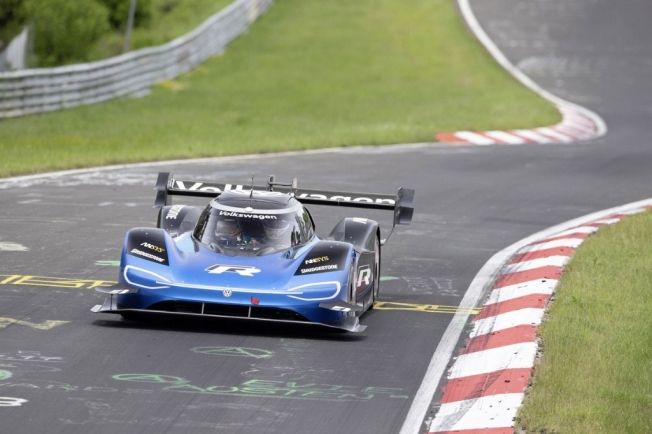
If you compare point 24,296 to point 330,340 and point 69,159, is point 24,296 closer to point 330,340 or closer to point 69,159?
point 330,340

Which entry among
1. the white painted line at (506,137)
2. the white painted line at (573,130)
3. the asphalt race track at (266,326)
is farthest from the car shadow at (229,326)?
the white painted line at (573,130)

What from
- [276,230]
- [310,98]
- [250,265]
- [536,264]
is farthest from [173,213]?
[310,98]

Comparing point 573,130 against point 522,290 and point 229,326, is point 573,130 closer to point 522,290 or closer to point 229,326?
point 522,290

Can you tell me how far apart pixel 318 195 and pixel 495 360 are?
3676 mm

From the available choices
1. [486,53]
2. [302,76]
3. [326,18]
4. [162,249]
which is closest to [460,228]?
[162,249]

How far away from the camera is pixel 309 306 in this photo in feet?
38.4

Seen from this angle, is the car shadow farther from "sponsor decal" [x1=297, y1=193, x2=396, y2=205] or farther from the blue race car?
"sponsor decal" [x1=297, y1=193, x2=396, y2=205]

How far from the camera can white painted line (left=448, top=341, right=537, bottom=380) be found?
10.6 meters

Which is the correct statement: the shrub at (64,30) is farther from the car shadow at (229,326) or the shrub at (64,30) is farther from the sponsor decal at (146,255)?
the car shadow at (229,326)

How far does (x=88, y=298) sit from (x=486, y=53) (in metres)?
35.2

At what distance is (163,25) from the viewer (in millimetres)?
52875

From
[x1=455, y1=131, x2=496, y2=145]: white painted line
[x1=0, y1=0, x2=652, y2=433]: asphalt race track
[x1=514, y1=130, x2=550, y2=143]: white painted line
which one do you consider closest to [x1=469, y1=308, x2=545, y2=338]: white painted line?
[x1=0, y1=0, x2=652, y2=433]: asphalt race track

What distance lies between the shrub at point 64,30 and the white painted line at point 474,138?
13.9m

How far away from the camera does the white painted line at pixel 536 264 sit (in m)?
15.3
